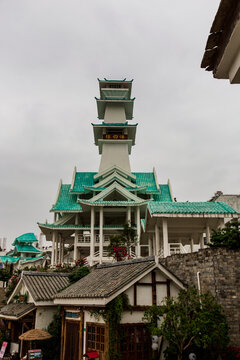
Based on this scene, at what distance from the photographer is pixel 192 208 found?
19.3 meters

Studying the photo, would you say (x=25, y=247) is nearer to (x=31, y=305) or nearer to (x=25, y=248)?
(x=25, y=248)

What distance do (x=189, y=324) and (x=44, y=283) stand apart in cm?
1066

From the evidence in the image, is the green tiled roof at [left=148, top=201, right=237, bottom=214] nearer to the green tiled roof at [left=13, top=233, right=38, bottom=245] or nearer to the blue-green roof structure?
the blue-green roof structure

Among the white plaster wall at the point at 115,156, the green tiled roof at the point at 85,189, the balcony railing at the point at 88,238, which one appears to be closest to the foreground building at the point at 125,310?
the balcony railing at the point at 88,238

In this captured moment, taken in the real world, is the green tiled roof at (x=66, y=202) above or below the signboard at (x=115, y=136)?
below

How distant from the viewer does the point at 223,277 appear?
1371 cm

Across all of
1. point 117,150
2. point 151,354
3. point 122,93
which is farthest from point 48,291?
point 122,93

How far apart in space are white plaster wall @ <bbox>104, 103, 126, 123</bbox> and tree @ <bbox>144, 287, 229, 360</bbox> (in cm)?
3283

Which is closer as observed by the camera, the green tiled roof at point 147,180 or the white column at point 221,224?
the white column at point 221,224

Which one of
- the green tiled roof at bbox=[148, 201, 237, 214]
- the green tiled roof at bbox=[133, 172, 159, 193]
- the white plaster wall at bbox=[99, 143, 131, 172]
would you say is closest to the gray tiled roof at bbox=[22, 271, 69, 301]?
the green tiled roof at bbox=[148, 201, 237, 214]

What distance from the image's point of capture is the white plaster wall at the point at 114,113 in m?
42.8

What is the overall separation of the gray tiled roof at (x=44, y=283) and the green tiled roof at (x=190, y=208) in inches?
272

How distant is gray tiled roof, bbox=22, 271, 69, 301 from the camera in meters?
17.4

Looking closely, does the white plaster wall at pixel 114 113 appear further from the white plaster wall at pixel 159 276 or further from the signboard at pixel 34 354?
the signboard at pixel 34 354
